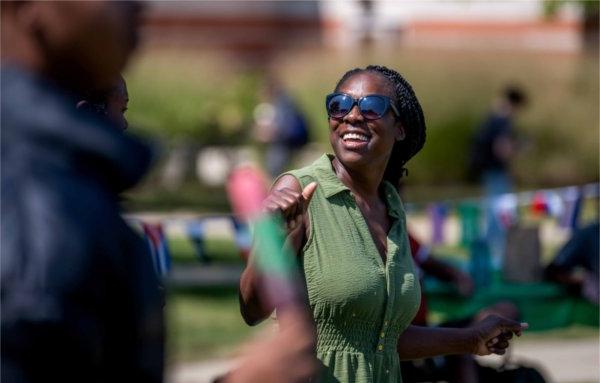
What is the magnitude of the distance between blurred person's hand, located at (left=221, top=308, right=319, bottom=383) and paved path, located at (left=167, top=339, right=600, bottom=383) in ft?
19.9

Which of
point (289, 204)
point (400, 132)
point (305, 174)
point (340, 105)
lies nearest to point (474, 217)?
point (400, 132)

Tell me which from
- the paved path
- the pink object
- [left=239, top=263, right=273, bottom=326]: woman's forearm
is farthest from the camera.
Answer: the paved path

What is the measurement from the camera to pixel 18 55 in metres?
1.63

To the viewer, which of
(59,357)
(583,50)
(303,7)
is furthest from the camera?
(303,7)

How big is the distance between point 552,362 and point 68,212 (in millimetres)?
7684

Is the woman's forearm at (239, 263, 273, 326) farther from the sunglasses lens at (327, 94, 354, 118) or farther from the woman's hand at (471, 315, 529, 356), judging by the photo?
the woman's hand at (471, 315, 529, 356)

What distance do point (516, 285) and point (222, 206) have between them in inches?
470

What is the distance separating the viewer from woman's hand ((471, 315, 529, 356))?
156 inches

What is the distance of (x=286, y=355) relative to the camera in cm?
182

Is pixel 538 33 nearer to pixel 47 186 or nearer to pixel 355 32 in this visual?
pixel 355 32

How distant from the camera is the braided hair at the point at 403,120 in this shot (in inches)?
159

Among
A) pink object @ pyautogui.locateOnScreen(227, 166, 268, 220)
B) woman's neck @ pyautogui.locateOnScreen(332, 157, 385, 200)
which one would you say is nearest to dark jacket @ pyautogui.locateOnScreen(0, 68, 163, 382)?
pink object @ pyautogui.locateOnScreen(227, 166, 268, 220)

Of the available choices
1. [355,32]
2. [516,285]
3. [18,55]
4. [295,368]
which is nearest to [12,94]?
[18,55]

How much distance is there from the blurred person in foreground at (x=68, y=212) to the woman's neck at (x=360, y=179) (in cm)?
215
